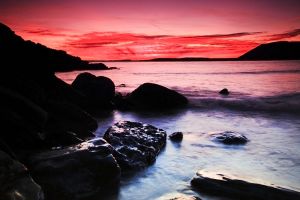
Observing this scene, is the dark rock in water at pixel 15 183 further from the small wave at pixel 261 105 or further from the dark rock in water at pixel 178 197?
Answer: the small wave at pixel 261 105

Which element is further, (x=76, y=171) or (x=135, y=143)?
(x=135, y=143)

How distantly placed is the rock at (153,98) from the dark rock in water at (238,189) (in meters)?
9.32

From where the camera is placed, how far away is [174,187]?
4973mm

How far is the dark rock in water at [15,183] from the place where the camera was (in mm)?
3182

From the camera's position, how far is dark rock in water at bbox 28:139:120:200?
420 centimetres

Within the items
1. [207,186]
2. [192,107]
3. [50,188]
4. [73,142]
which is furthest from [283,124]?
[50,188]

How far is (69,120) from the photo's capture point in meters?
8.51

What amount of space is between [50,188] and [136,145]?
2307mm

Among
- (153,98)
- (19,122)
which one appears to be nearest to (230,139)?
(19,122)

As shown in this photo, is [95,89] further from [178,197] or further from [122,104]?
[178,197]

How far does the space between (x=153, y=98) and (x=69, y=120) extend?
6.36 metres

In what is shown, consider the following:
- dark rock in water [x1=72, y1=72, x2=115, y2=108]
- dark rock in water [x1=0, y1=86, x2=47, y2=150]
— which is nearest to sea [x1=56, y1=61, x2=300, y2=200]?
dark rock in water [x1=72, y1=72, x2=115, y2=108]

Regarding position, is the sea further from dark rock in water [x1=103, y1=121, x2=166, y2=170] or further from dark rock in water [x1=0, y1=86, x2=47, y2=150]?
dark rock in water [x1=0, y1=86, x2=47, y2=150]

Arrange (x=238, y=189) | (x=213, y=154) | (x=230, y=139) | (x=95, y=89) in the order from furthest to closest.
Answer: (x=95, y=89), (x=230, y=139), (x=213, y=154), (x=238, y=189)
